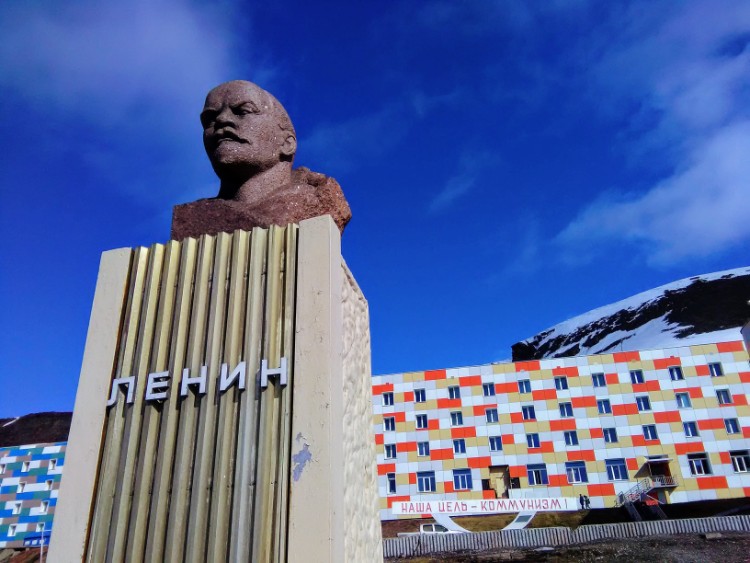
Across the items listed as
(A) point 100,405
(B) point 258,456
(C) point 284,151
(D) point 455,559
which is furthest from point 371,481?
(D) point 455,559

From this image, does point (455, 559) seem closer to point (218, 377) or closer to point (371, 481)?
point (371, 481)

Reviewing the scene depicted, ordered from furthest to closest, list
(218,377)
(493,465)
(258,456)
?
1. (493,465)
2. (218,377)
3. (258,456)

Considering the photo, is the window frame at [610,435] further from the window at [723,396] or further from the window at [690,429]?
the window at [723,396]

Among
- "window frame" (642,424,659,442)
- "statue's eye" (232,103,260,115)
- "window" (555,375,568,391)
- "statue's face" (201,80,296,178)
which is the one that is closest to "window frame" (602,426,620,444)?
"window frame" (642,424,659,442)

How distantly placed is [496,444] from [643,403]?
8294 millimetres

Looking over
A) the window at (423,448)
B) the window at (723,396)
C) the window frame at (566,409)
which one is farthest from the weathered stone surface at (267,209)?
the window at (723,396)

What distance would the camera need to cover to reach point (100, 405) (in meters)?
3.92

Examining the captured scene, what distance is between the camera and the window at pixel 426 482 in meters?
31.1

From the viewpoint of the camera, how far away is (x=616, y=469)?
29625mm

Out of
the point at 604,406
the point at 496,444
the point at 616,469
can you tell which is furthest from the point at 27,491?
the point at 604,406

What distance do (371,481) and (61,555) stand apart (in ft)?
7.69

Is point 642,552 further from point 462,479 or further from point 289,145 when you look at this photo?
point 289,145

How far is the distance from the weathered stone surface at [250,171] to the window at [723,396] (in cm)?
3096

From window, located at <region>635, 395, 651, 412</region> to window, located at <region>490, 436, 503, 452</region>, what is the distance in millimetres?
7687
